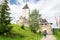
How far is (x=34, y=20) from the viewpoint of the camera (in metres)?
27.2

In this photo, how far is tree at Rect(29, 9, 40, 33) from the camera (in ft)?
87.5

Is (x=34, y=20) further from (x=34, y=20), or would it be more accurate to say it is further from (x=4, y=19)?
(x=4, y=19)

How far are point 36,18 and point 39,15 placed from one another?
94 cm

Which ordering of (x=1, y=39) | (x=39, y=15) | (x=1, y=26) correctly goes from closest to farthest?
(x=1, y=39), (x=1, y=26), (x=39, y=15)

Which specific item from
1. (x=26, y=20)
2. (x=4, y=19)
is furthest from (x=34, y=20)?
(x=4, y=19)

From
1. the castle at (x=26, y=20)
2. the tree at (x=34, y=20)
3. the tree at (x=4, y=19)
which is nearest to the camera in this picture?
the tree at (x=4, y=19)

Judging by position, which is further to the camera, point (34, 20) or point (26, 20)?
point (26, 20)

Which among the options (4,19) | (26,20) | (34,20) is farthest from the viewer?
(26,20)

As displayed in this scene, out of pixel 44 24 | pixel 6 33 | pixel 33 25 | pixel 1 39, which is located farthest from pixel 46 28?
pixel 1 39

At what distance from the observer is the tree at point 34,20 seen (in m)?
26.7

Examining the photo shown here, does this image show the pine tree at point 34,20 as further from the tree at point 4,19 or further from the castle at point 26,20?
the tree at point 4,19

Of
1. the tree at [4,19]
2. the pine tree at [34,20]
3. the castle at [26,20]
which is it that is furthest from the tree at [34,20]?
the tree at [4,19]

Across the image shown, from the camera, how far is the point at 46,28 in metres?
33.4

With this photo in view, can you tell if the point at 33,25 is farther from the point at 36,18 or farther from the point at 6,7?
the point at 6,7
